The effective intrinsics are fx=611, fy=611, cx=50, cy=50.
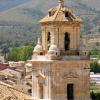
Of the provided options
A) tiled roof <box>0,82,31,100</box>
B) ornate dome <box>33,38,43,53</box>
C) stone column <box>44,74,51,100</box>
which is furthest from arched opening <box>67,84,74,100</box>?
tiled roof <box>0,82,31,100</box>

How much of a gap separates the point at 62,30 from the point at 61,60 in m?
1.25

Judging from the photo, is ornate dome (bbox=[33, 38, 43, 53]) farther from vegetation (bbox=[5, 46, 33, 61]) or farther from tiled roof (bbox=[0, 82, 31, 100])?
vegetation (bbox=[5, 46, 33, 61])

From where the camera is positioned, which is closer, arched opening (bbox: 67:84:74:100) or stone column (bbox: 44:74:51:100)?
stone column (bbox: 44:74:51:100)

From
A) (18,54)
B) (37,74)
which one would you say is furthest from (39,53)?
(18,54)

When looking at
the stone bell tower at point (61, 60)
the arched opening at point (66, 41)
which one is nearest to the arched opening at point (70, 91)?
the stone bell tower at point (61, 60)

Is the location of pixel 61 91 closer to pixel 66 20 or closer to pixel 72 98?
pixel 72 98

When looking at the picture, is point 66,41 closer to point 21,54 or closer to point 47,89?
point 47,89

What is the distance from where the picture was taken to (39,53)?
25.8 m

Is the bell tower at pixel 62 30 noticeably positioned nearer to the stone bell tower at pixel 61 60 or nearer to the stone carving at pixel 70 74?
the stone bell tower at pixel 61 60

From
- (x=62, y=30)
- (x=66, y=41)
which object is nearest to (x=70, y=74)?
(x=66, y=41)

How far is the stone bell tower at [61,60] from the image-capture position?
2520cm

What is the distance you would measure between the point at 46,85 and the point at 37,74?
2.34ft

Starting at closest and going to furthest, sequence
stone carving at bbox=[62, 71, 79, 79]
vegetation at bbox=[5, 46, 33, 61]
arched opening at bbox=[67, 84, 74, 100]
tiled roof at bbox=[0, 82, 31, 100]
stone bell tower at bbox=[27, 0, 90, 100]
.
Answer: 1. stone bell tower at bbox=[27, 0, 90, 100]
2. stone carving at bbox=[62, 71, 79, 79]
3. arched opening at bbox=[67, 84, 74, 100]
4. tiled roof at bbox=[0, 82, 31, 100]
5. vegetation at bbox=[5, 46, 33, 61]

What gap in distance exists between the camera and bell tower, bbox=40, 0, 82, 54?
82.7 feet
